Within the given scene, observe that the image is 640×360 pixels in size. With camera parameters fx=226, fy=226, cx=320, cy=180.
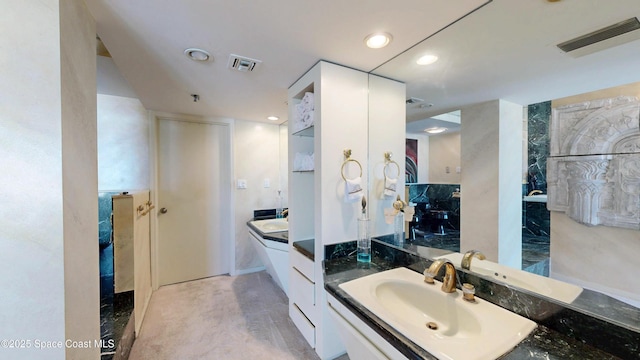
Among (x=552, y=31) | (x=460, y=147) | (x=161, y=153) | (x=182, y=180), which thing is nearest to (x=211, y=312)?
(x=182, y=180)

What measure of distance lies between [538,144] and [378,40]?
0.94 meters

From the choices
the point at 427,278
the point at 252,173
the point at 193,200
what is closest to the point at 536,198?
the point at 427,278

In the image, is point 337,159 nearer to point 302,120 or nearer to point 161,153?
point 302,120

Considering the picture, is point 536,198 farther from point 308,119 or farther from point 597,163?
point 308,119

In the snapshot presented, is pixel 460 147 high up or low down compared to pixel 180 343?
up

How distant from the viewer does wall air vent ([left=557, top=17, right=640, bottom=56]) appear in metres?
0.77

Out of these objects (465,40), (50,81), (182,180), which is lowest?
(182,180)

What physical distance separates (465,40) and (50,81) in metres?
1.82

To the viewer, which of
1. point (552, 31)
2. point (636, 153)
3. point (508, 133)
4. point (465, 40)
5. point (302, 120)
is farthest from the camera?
point (302, 120)

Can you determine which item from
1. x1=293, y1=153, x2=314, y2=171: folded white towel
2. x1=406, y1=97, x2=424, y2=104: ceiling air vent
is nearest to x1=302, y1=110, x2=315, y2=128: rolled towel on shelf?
x1=293, y1=153, x2=314, y2=171: folded white towel

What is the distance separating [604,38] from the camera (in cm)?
82

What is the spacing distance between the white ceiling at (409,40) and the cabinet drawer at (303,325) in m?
1.71

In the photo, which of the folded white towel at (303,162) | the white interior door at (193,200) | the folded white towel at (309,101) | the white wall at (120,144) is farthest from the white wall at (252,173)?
the folded white towel at (309,101)

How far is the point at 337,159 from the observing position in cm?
160
